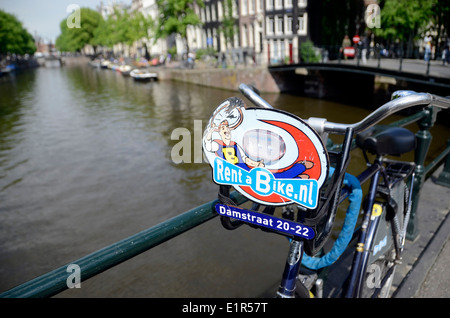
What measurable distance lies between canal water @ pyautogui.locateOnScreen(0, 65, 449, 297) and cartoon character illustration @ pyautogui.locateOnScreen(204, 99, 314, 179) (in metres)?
5.80

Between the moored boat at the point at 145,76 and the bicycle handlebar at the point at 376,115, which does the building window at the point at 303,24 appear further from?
the bicycle handlebar at the point at 376,115

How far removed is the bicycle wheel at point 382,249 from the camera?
6.69 ft

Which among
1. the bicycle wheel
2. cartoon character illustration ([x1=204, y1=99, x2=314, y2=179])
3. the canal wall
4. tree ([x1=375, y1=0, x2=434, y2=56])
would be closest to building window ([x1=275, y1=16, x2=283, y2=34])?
the canal wall

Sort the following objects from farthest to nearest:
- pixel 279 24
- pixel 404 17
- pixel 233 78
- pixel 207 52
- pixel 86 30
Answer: pixel 86 30 → pixel 207 52 → pixel 279 24 → pixel 233 78 → pixel 404 17

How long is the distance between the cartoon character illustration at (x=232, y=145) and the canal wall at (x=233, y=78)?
23511 mm

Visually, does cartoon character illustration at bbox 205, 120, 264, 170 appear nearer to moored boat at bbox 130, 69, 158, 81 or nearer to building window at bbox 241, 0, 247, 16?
building window at bbox 241, 0, 247, 16

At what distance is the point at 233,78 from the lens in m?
28.8

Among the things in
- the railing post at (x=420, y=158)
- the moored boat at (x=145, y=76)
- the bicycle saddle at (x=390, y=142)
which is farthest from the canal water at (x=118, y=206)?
the moored boat at (x=145, y=76)

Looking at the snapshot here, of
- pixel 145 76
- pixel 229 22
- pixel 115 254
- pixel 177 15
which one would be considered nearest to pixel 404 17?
pixel 229 22

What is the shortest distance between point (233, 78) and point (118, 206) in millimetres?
20270

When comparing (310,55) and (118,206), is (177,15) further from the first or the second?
(118,206)

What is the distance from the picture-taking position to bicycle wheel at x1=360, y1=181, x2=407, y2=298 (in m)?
2.04

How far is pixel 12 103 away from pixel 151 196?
2476 cm
